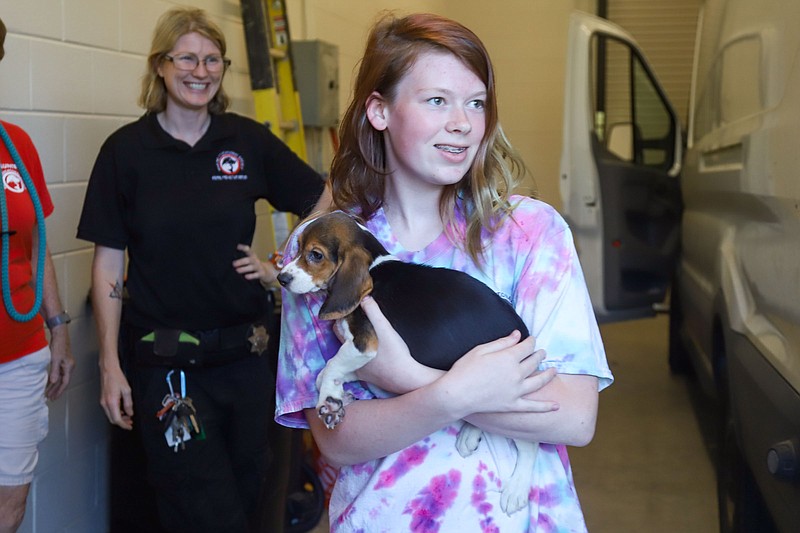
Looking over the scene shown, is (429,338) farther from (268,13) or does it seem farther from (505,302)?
(268,13)

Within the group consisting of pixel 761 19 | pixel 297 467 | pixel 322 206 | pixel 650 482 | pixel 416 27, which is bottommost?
pixel 650 482

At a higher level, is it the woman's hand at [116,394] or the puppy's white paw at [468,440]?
the puppy's white paw at [468,440]

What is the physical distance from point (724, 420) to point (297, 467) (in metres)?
1.68

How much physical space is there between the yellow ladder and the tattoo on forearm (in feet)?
4.25

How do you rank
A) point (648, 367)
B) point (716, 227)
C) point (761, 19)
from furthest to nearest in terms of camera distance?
point (648, 367) < point (716, 227) < point (761, 19)

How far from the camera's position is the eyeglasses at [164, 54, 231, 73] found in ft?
10.1

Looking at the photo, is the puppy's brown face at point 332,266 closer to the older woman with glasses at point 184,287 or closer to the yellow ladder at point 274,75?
the older woman with glasses at point 184,287

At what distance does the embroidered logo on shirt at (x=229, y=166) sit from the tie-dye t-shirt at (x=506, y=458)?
5.61 ft

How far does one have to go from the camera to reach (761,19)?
9.73ft

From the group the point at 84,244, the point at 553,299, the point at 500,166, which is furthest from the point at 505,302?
the point at 84,244

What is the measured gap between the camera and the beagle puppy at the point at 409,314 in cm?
147

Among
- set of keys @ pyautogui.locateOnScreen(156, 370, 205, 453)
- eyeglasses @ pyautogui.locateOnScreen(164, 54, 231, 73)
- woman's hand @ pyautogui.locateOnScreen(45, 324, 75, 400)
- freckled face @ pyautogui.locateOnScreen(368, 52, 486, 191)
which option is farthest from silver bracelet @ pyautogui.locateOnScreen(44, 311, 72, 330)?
freckled face @ pyautogui.locateOnScreen(368, 52, 486, 191)

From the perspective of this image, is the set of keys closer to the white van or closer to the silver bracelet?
the silver bracelet

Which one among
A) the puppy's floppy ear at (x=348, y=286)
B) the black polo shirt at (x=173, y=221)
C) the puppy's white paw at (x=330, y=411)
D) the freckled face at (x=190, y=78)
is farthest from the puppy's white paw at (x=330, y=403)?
the freckled face at (x=190, y=78)
